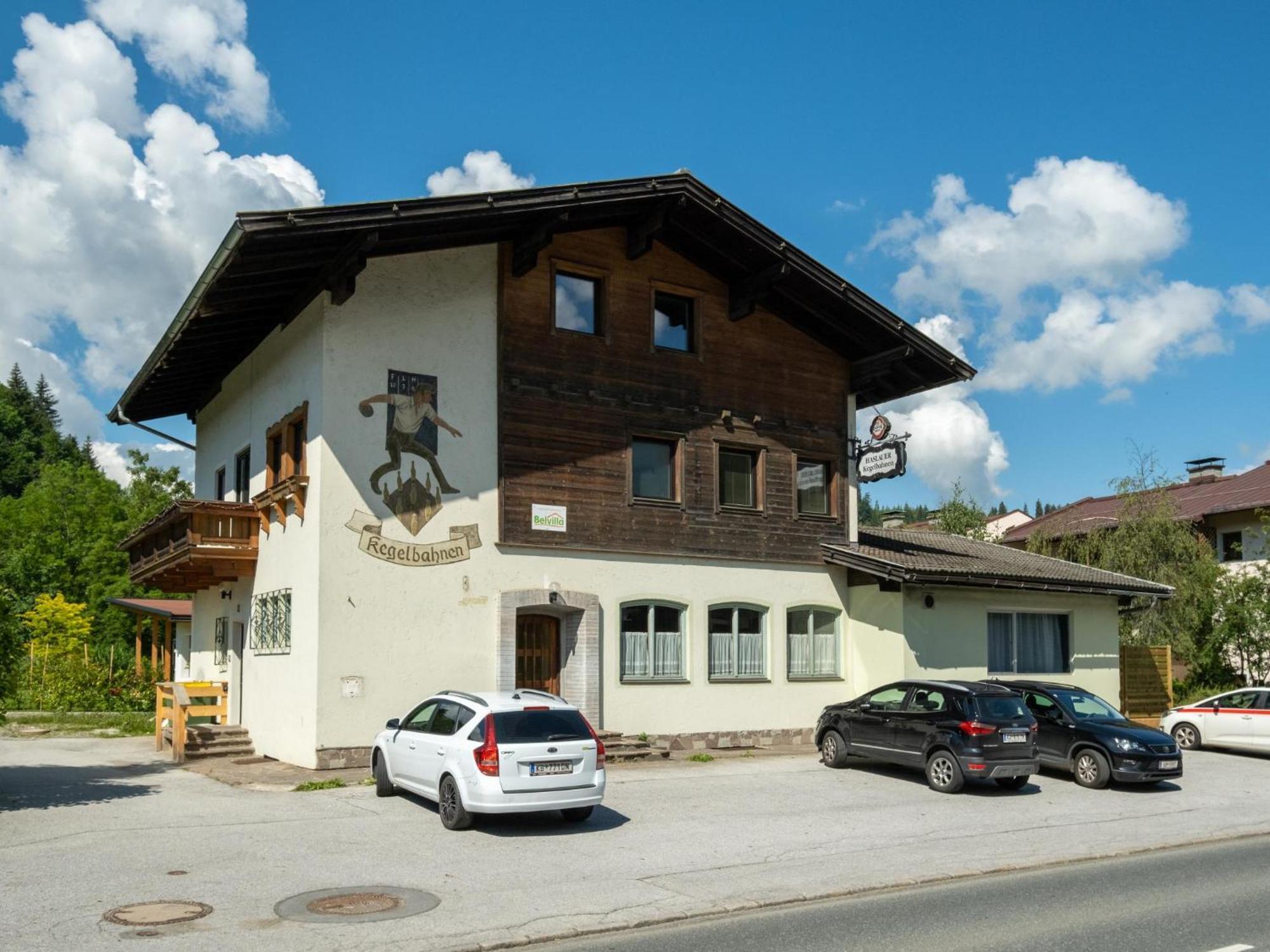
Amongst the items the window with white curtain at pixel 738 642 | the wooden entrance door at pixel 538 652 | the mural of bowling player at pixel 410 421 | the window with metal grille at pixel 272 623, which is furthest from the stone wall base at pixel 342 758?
the window with white curtain at pixel 738 642

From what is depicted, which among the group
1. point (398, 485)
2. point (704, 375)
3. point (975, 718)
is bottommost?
point (975, 718)

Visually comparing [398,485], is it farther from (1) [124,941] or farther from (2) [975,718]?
(1) [124,941]

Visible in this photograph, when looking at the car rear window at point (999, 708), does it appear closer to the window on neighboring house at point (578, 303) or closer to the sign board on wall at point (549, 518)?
the sign board on wall at point (549, 518)

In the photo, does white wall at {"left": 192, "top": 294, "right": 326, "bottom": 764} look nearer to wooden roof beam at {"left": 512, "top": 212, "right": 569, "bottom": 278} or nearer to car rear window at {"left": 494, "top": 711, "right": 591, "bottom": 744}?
wooden roof beam at {"left": 512, "top": 212, "right": 569, "bottom": 278}

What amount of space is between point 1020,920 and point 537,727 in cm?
575

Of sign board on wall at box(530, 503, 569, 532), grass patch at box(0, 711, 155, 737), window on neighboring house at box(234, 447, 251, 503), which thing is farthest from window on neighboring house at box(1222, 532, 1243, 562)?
grass patch at box(0, 711, 155, 737)

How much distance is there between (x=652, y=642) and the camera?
21.3m

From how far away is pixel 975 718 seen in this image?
16766 mm

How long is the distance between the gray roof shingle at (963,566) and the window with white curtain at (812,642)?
118 cm

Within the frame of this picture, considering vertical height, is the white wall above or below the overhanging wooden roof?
below

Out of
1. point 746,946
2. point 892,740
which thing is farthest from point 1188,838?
point 746,946

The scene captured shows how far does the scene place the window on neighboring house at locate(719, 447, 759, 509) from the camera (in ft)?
74.7

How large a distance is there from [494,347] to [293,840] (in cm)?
975

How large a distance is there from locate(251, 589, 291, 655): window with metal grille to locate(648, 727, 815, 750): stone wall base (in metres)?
6.57
